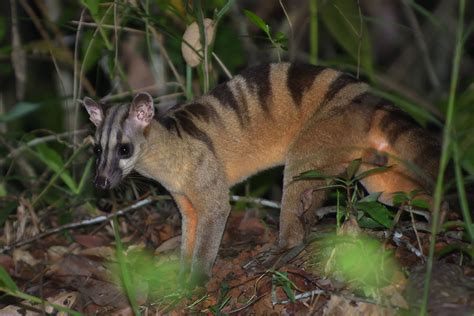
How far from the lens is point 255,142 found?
5762 millimetres

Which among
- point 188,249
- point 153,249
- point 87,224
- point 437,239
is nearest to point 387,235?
point 437,239

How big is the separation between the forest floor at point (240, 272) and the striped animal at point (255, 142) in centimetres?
30

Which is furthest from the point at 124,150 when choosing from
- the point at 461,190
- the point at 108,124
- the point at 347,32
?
the point at 347,32

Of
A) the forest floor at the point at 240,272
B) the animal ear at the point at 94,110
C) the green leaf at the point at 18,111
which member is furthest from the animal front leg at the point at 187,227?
the green leaf at the point at 18,111

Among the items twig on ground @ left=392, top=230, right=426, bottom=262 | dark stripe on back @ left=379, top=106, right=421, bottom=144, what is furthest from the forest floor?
dark stripe on back @ left=379, top=106, right=421, bottom=144

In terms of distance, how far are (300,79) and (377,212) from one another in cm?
139

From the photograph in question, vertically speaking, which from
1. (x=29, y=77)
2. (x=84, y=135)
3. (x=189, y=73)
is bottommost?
(x=29, y=77)

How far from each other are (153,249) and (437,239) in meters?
2.21

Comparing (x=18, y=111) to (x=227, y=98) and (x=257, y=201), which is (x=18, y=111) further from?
(x=257, y=201)

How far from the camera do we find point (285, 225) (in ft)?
17.6

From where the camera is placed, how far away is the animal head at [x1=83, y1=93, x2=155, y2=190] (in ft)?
16.9

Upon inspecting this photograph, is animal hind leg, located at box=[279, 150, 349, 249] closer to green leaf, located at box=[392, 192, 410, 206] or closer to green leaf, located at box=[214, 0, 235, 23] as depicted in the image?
green leaf, located at box=[392, 192, 410, 206]

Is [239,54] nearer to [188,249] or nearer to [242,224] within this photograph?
[242,224]

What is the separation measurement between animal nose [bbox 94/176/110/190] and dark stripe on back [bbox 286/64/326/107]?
57.1 inches
